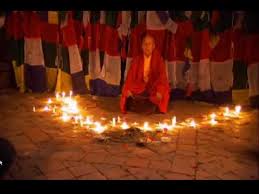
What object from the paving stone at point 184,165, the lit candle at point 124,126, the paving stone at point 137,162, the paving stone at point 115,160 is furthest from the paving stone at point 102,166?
the lit candle at point 124,126

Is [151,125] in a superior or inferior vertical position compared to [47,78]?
inferior

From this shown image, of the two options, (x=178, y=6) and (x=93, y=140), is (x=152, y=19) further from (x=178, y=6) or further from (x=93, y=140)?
(x=178, y=6)

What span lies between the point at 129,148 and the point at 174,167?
1.03m

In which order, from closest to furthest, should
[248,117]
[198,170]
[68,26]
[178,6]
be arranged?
[178,6], [198,170], [248,117], [68,26]

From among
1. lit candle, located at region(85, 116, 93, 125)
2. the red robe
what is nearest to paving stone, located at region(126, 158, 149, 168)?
lit candle, located at region(85, 116, 93, 125)

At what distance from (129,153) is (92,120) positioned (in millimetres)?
2040

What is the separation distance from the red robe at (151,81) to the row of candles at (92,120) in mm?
633

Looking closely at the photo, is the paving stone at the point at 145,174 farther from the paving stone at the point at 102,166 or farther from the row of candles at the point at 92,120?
the row of candles at the point at 92,120

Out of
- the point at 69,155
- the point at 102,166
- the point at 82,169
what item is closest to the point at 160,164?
the point at 102,166

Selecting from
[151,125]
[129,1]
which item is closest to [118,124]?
[151,125]

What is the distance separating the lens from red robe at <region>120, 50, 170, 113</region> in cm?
877

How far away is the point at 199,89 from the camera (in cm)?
986

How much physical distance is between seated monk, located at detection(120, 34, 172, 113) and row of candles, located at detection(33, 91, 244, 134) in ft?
2.05

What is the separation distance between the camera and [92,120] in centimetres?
→ 826
